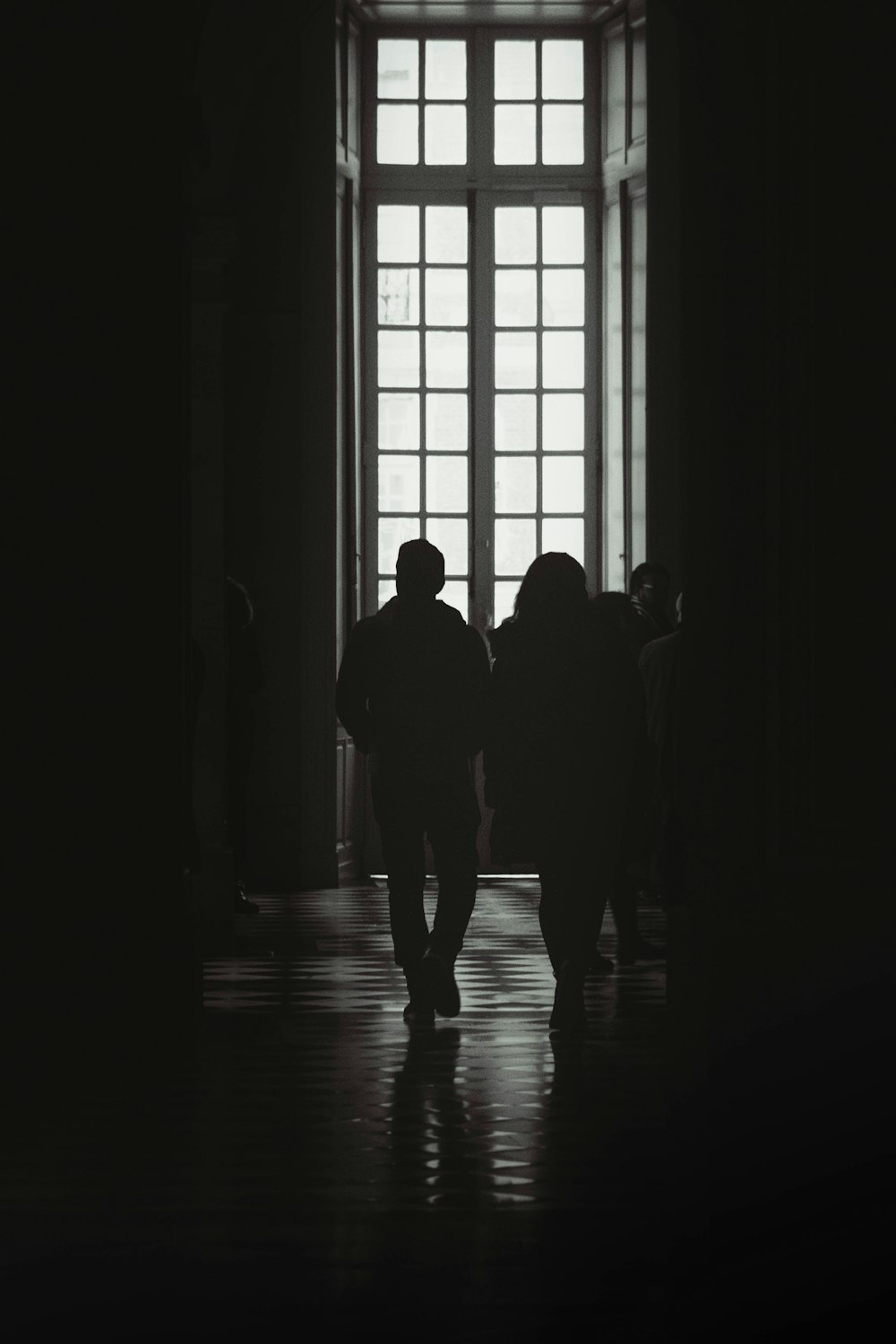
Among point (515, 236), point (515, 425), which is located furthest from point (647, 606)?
point (515, 236)

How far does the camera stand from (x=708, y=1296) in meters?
3.15

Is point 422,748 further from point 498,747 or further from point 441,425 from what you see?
point 441,425

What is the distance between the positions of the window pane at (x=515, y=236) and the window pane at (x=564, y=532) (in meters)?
1.52

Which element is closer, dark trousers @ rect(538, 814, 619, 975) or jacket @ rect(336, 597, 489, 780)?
dark trousers @ rect(538, 814, 619, 975)

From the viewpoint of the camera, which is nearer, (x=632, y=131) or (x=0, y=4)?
(x=0, y=4)

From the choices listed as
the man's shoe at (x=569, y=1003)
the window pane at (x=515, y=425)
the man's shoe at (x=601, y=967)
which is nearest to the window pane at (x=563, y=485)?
the window pane at (x=515, y=425)

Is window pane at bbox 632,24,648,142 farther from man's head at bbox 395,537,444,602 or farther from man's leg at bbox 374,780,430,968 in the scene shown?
man's leg at bbox 374,780,430,968

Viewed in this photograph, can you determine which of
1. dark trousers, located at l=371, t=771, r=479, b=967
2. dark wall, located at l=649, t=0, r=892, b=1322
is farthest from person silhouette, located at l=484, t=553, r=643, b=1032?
dark wall, located at l=649, t=0, r=892, b=1322

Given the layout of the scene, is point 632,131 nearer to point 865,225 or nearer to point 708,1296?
point 865,225

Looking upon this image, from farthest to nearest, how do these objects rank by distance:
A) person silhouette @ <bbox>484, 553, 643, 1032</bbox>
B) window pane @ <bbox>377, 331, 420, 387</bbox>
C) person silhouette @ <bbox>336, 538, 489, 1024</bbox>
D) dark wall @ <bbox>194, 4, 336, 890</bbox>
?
window pane @ <bbox>377, 331, 420, 387</bbox>
dark wall @ <bbox>194, 4, 336, 890</bbox>
person silhouette @ <bbox>336, 538, 489, 1024</bbox>
person silhouette @ <bbox>484, 553, 643, 1032</bbox>

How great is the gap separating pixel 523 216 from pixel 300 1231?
9.25 meters

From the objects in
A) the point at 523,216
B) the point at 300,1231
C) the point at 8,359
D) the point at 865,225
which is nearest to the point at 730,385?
the point at 865,225

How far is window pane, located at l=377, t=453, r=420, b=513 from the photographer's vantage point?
1195 centimetres

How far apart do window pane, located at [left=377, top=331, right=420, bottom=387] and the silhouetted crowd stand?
579 centimetres
